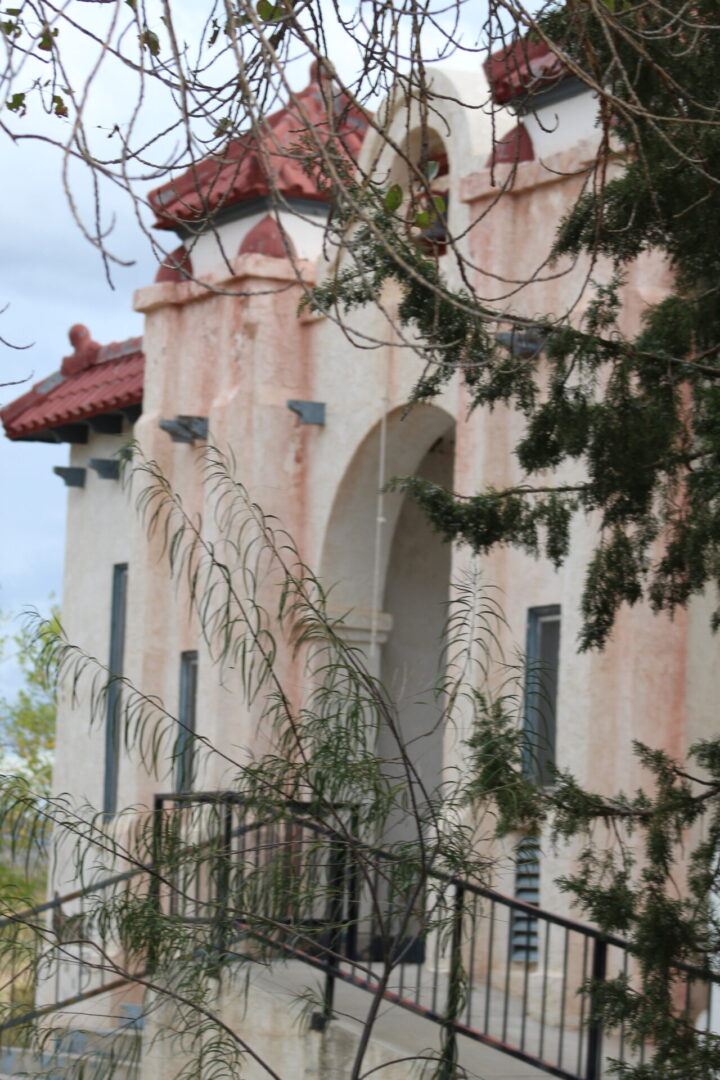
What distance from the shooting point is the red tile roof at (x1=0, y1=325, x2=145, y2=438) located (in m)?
18.4

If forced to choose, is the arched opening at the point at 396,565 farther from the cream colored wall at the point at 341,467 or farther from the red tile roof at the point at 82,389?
the red tile roof at the point at 82,389

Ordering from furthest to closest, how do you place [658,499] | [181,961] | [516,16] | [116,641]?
[116,641]
[658,499]
[181,961]
[516,16]

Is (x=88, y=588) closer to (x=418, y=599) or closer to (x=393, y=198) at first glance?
(x=418, y=599)

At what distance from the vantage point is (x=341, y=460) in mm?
14859

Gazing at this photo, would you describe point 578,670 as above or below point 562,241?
below

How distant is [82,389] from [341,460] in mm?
5460

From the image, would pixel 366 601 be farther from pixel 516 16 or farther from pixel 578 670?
pixel 516 16

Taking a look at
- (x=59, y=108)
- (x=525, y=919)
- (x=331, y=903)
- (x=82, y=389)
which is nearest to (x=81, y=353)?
(x=82, y=389)

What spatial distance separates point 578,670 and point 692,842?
1411 millimetres

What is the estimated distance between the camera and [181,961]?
24.7ft

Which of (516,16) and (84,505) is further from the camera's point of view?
(84,505)

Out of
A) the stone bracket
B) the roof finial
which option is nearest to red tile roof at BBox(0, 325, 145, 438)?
the roof finial

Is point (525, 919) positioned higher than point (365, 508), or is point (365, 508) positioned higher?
point (365, 508)

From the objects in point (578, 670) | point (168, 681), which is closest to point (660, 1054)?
point (578, 670)
